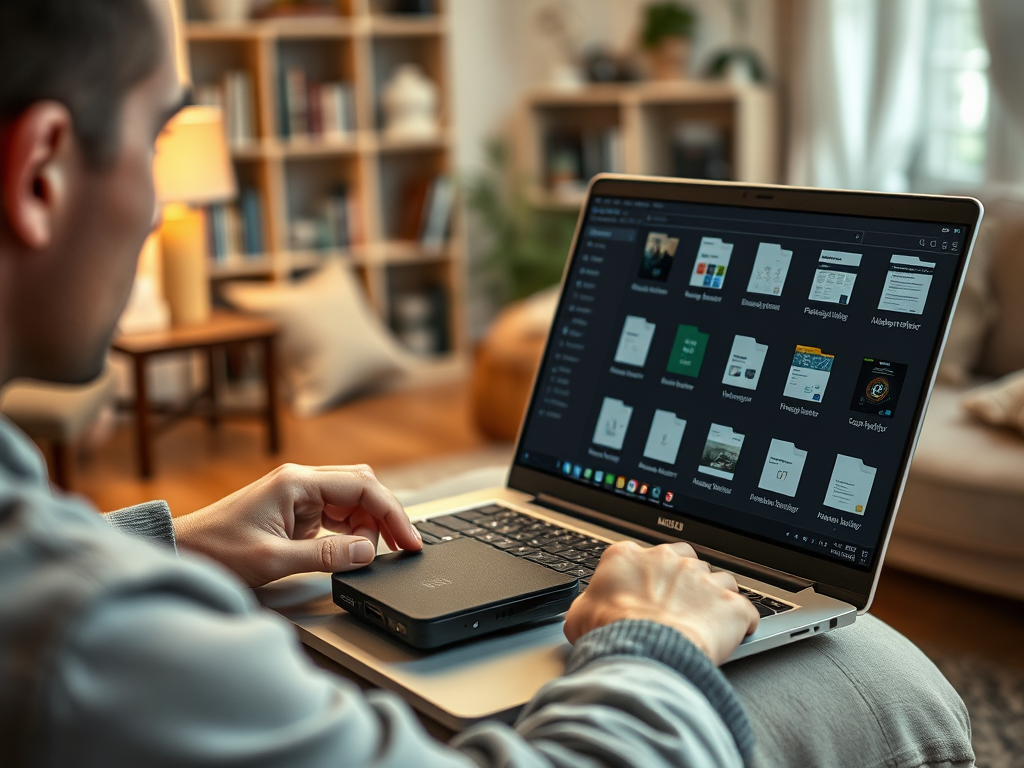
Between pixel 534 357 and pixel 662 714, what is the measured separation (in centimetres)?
277

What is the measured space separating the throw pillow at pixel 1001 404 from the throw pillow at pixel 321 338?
8.13 ft

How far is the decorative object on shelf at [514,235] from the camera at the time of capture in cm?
485

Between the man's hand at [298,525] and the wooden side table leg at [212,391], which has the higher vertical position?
the man's hand at [298,525]

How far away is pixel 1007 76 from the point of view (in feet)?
11.7

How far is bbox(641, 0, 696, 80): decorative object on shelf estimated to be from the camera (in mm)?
4602

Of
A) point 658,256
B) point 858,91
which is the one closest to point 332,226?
point 858,91

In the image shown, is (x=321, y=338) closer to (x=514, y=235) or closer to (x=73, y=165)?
(x=514, y=235)

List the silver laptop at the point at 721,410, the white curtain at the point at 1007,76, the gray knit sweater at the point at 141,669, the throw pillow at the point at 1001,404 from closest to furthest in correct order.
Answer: the gray knit sweater at the point at 141,669
the silver laptop at the point at 721,410
the throw pillow at the point at 1001,404
the white curtain at the point at 1007,76

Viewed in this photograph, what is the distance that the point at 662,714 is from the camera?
0.63 meters

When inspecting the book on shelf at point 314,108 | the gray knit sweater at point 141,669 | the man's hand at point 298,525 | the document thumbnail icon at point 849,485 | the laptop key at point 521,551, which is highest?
the book on shelf at point 314,108

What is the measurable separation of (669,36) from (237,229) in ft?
6.34

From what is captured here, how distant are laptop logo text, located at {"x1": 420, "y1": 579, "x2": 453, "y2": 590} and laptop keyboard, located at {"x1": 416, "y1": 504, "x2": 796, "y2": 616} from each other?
0.09m

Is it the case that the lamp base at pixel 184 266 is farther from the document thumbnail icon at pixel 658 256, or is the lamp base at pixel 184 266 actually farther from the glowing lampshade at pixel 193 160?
the document thumbnail icon at pixel 658 256

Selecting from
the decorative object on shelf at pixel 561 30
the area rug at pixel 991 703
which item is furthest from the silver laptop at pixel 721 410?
the decorative object on shelf at pixel 561 30
